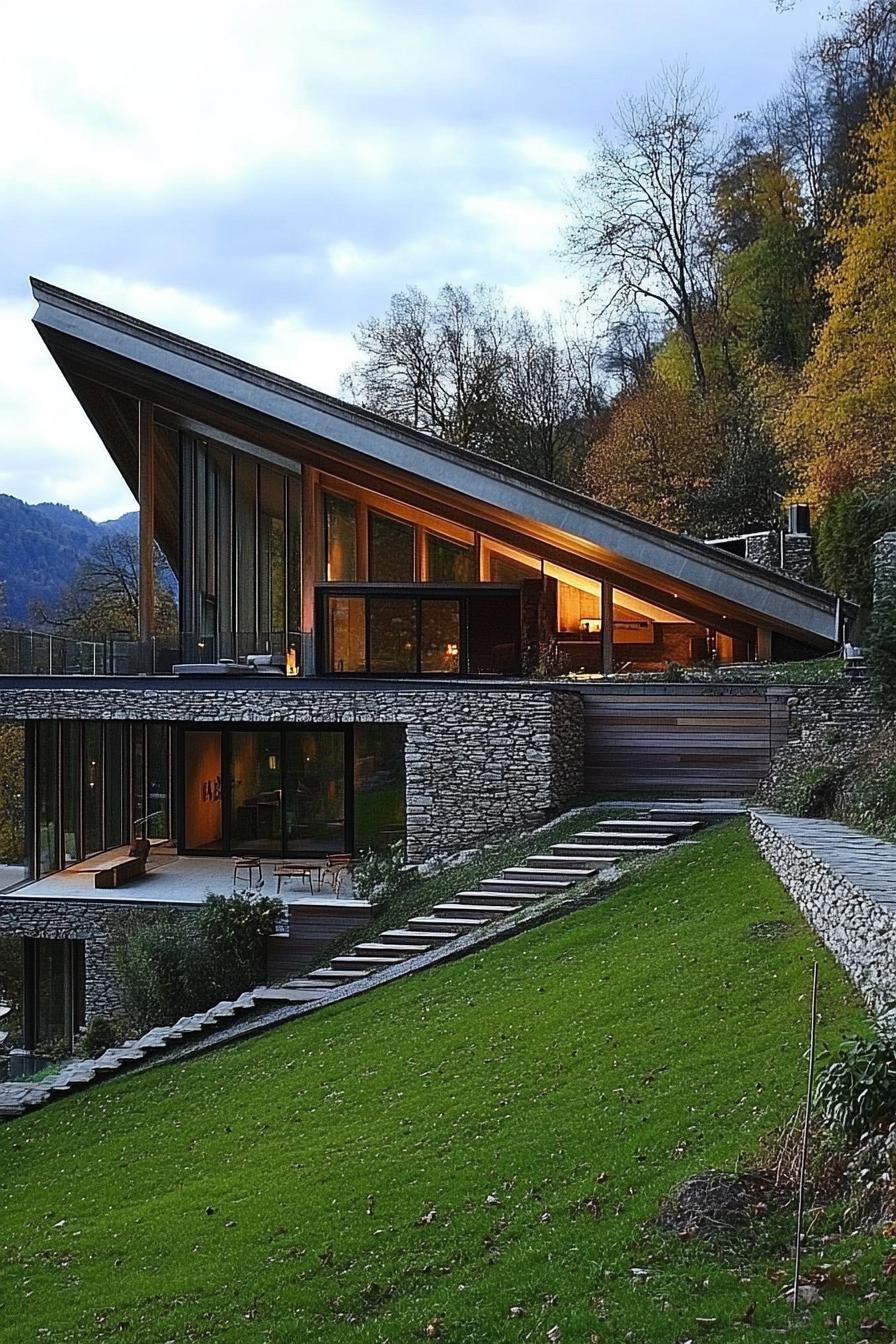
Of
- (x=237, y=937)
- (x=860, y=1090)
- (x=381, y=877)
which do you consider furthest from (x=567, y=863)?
(x=860, y=1090)

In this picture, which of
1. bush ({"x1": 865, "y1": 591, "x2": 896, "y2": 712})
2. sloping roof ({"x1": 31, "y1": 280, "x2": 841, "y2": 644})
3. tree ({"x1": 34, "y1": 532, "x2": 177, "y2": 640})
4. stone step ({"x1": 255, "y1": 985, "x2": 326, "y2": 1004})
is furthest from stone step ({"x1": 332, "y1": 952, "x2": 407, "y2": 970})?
tree ({"x1": 34, "y1": 532, "x2": 177, "y2": 640})

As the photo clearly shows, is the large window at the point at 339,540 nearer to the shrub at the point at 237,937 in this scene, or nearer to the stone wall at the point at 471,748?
the stone wall at the point at 471,748

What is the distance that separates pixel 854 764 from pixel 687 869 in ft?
8.98

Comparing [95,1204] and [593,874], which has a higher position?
[593,874]

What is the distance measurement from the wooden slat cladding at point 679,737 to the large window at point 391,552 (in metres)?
6.87

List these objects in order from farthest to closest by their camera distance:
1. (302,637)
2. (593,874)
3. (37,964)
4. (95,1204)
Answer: (302,637) < (37,964) < (593,874) < (95,1204)

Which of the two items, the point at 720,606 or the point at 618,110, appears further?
the point at 618,110

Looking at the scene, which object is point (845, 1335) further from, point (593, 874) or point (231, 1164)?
point (593, 874)

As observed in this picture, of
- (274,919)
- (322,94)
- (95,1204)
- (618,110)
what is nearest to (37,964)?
(274,919)

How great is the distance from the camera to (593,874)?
593 inches

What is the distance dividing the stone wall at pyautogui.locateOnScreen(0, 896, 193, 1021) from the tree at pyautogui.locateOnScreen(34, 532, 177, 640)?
16.4 metres

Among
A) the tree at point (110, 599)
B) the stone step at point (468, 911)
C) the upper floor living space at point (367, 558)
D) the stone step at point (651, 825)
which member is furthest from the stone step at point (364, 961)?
the tree at point (110, 599)

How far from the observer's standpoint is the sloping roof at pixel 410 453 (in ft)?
68.1

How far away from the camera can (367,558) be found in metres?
25.0
